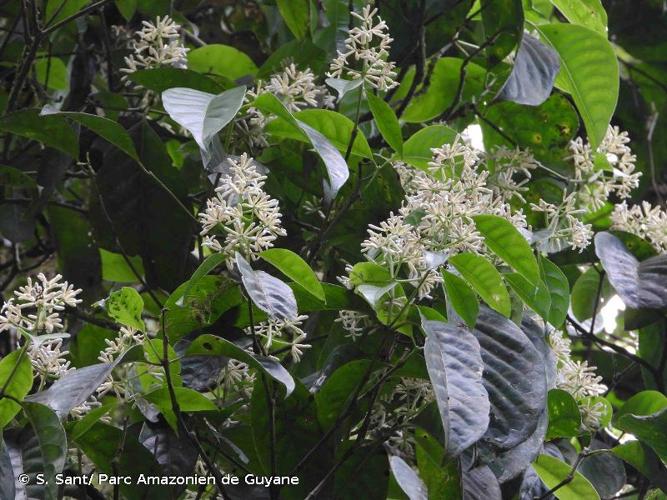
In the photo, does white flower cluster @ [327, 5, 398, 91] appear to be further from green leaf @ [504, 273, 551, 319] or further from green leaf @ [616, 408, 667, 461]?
green leaf @ [616, 408, 667, 461]

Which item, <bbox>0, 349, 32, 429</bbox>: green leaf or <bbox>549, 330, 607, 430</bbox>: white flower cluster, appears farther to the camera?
<bbox>549, 330, 607, 430</bbox>: white flower cluster

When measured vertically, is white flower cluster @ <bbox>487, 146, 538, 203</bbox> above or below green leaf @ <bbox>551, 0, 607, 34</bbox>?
below

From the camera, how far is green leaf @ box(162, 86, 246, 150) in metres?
0.91

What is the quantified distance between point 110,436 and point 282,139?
1.50 ft

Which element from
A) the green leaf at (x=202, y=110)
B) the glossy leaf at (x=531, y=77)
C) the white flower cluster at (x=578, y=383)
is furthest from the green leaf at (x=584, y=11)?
the green leaf at (x=202, y=110)

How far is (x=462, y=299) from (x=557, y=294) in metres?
0.22

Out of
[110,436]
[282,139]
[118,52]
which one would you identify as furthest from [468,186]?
[118,52]

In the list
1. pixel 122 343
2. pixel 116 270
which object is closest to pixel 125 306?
pixel 122 343

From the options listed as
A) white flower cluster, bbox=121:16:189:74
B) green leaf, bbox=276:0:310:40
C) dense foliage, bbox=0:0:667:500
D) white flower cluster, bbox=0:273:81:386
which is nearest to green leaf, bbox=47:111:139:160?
dense foliage, bbox=0:0:667:500

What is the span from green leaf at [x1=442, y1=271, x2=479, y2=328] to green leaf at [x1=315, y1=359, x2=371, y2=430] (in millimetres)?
117

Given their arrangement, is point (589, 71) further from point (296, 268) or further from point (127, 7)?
point (127, 7)

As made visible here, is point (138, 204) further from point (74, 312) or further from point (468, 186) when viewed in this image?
point (468, 186)

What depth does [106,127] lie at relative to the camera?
113cm

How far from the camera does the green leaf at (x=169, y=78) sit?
1.20 m
